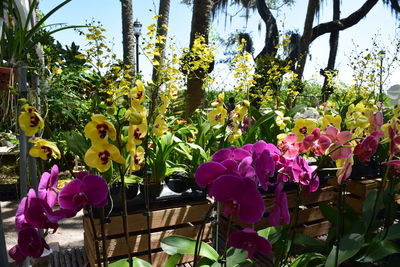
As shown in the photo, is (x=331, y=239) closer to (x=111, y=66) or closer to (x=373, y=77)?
(x=111, y=66)

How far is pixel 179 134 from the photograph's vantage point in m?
2.55

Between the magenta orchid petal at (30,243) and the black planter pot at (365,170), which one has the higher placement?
the magenta orchid petal at (30,243)

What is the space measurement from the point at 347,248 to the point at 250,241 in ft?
2.22

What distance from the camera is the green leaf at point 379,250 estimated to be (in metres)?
1.13

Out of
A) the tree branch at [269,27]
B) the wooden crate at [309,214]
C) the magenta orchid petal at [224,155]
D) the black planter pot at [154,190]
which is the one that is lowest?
the wooden crate at [309,214]

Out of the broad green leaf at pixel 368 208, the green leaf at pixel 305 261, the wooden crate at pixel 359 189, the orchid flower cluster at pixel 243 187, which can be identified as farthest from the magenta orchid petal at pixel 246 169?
the wooden crate at pixel 359 189

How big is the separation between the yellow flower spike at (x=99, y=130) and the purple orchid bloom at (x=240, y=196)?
0.68 ft

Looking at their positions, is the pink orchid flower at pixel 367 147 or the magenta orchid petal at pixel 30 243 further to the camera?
the pink orchid flower at pixel 367 147

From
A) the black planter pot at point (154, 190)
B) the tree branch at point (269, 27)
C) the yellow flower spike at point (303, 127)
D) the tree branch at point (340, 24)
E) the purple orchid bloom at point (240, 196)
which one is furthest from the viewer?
the tree branch at point (340, 24)

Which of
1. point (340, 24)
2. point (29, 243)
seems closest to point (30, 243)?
point (29, 243)

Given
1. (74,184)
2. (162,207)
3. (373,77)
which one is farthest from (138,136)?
(373,77)

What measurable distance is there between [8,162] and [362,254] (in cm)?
391

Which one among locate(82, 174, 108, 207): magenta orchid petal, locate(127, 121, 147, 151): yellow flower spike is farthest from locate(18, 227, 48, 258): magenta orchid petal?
locate(127, 121, 147, 151): yellow flower spike

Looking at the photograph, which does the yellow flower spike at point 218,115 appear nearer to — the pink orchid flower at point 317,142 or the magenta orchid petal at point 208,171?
the pink orchid flower at point 317,142
